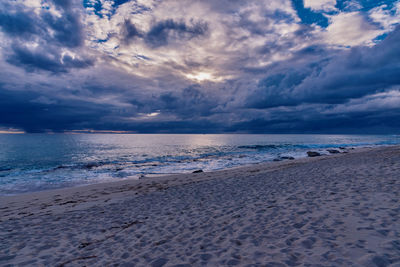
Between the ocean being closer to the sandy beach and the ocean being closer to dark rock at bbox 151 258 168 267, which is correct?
the sandy beach

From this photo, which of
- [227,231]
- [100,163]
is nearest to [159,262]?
[227,231]

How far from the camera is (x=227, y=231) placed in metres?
6.70

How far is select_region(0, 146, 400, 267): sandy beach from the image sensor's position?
5004 millimetres

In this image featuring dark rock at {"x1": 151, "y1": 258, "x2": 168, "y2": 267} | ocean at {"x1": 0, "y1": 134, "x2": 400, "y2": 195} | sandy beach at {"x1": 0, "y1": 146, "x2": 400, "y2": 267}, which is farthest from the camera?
ocean at {"x1": 0, "y1": 134, "x2": 400, "y2": 195}

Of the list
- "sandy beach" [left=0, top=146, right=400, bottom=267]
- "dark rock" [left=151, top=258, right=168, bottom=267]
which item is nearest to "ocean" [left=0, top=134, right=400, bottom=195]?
"sandy beach" [left=0, top=146, right=400, bottom=267]

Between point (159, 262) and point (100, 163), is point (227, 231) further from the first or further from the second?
point (100, 163)

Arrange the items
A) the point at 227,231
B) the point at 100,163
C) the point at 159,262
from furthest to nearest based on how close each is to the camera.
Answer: the point at 100,163 → the point at 227,231 → the point at 159,262

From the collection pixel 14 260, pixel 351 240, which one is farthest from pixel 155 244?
pixel 351 240

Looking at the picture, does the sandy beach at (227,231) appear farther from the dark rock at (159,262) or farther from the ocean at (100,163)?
the ocean at (100,163)

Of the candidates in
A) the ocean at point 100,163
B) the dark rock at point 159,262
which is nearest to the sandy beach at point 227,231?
the dark rock at point 159,262

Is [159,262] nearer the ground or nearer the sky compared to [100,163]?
nearer the sky

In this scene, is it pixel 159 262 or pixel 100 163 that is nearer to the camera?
pixel 159 262

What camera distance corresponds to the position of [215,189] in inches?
541

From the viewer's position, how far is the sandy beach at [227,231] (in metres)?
5.00
